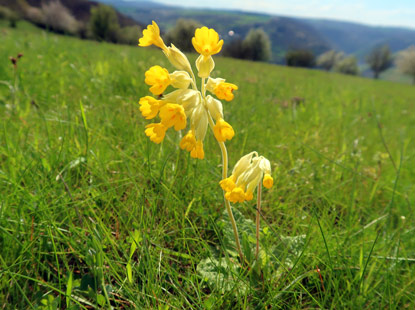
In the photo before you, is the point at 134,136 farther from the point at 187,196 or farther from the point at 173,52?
the point at 173,52

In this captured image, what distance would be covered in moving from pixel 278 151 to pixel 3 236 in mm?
2148

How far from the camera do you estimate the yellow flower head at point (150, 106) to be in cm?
123

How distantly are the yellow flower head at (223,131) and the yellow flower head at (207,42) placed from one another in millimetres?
308

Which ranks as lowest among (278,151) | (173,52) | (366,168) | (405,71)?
(405,71)

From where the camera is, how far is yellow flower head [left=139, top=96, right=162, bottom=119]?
123cm

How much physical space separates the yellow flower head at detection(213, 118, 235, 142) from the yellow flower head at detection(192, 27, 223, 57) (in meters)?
0.31

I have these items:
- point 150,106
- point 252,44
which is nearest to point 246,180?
point 150,106

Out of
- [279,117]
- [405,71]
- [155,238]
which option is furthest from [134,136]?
[405,71]

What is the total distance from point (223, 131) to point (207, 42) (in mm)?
405

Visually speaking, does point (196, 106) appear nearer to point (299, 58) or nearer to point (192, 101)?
point (192, 101)

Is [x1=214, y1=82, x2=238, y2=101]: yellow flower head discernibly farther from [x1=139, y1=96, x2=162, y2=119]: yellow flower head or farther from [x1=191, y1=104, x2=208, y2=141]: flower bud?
[x1=139, y1=96, x2=162, y2=119]: yellow flower head

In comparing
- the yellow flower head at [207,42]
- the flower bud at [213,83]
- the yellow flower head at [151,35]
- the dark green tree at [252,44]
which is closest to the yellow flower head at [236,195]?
the flower bud at [213,83]

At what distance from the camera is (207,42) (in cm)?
124

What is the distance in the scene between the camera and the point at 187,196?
1831mm
